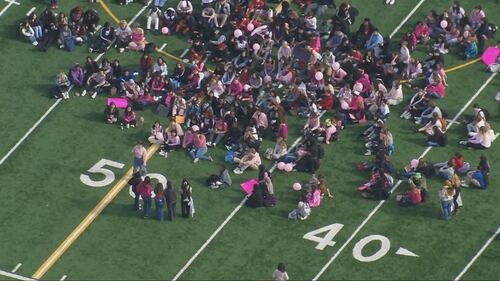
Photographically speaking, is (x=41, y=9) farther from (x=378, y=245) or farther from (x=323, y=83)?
(x=378, y=245)

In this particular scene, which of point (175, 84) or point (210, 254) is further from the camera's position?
point (175, 84)

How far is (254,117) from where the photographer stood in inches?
3145

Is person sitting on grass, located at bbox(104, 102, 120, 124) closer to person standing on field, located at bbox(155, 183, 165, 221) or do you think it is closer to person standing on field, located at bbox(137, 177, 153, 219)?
person standing on field, located at bbox(137, 177, 153, 219)

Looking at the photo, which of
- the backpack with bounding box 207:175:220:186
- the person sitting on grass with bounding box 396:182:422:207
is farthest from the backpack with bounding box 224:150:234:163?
the person sitting on grass with bounding box 396:182:422:207

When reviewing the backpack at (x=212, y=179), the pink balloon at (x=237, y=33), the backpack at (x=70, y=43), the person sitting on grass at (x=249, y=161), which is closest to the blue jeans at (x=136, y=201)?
the backpack at (x=212, y=179)

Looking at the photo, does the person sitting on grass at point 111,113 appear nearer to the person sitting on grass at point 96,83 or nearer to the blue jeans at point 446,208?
the person sitting on grass at point 96,83

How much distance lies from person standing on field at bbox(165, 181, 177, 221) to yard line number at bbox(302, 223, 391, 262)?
5.42 meters

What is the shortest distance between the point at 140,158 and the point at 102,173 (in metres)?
2.03

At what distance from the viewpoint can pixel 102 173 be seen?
79000 mm

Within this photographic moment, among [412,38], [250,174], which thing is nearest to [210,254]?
[250,174]

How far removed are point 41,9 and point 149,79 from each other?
27.1ft

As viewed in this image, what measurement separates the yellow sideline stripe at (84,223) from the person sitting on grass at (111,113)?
228cm

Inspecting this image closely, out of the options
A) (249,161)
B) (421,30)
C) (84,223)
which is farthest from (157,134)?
(421,30)

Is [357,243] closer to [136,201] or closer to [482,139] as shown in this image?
[482,139]
